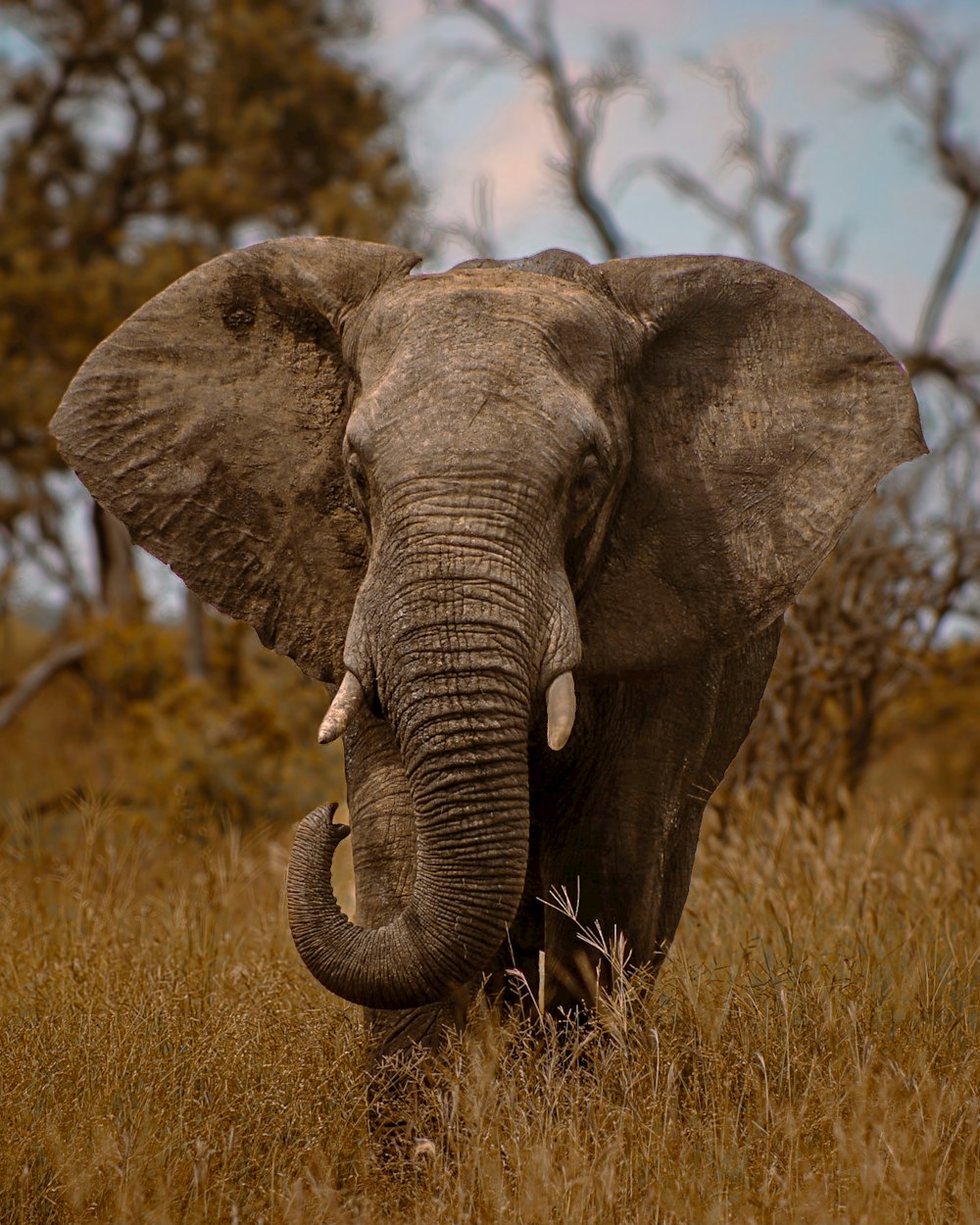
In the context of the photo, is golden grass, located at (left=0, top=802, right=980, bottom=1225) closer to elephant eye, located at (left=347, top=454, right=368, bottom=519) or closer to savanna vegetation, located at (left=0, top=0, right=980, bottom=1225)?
savanna vegetation, located at (left=0, top=0, right=980, bottom=1225)

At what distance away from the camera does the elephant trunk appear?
3316 millimetres

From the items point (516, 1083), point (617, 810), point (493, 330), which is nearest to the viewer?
point (493, 330)

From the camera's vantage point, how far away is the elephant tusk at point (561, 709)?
3357 millimetres

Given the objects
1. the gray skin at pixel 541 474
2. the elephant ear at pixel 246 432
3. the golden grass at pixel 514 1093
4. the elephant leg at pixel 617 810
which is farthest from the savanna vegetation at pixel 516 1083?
the elephant ear at pixel 246 432

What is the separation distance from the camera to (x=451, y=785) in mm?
3359

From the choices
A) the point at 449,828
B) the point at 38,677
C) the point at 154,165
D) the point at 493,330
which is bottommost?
the point at 449,828

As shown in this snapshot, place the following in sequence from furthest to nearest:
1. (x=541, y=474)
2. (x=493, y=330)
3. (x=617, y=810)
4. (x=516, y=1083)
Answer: (x=617, y=810) → (x=516, y=1083) → (x=493, y=330) → (x=541, y=474)

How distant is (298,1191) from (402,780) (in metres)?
1.04

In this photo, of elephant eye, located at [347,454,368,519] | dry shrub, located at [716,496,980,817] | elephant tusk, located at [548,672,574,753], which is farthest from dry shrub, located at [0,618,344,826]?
elephant tusk, located at [548,672,574,753]

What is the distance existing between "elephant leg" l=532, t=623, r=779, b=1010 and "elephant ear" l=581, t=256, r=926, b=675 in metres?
0.17

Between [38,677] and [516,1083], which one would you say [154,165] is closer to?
[38,677]

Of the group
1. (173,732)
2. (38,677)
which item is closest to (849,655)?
(173,732)

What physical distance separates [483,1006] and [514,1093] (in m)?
0.40

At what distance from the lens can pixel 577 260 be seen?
4.23 metres
